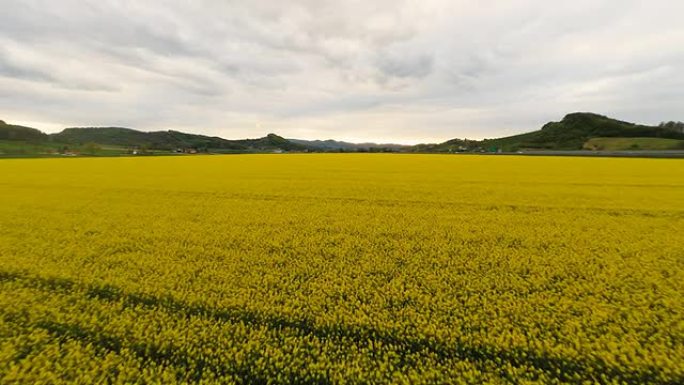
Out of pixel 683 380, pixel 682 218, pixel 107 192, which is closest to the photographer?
pixel 683 380

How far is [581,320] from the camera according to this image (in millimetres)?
3969

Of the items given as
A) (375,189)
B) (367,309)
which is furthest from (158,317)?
(375,189)

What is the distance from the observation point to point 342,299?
14.6 ft

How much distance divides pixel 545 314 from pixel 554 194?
12.7m

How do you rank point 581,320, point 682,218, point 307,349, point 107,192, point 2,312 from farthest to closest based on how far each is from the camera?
point 107,192, point 682,218, point 2,312, point 581,320, point 307,349

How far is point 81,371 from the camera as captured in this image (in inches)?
123

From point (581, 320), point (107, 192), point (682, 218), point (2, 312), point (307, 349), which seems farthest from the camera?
point (107, 192)

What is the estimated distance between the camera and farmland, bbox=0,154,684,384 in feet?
10.4

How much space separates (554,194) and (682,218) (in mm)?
4548

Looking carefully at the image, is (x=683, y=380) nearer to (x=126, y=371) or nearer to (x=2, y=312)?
(x=126, y=371)

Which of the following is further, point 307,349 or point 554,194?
point 554,194

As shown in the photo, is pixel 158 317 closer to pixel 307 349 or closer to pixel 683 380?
pixel 307 349

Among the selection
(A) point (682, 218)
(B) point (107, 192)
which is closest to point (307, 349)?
(A) point (682, 218)

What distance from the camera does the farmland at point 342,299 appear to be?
3.18m
